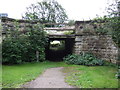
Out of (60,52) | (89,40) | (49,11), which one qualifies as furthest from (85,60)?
(49,11)

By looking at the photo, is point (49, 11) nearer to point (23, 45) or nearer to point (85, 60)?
point (23, 45)

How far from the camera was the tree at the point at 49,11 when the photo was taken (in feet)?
65.8

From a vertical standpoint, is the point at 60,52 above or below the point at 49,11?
below

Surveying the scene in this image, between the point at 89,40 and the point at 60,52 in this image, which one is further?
the point at 60,52

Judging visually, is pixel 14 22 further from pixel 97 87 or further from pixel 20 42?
pixel 97 87

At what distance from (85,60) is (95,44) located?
56.8 inches

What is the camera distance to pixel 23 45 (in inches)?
318

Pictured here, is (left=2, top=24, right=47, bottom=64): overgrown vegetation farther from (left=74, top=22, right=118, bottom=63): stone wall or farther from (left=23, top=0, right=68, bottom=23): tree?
(left=23, top=0, right=68, bottom=23): tree

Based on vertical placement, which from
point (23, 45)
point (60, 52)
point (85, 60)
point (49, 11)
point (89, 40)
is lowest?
point (60, 52)

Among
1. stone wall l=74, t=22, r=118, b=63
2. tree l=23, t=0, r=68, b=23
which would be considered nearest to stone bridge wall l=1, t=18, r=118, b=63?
stone wall l=74, t=22, r=118, b=63

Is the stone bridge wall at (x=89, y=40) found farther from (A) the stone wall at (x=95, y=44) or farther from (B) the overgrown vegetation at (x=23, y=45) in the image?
(B) the overgrown vegetation at (x=23, y=45)

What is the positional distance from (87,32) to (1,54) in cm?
540

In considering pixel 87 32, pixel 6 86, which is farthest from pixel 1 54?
pixel 87 32

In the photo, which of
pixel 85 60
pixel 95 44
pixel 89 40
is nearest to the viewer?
pixel 85 60
